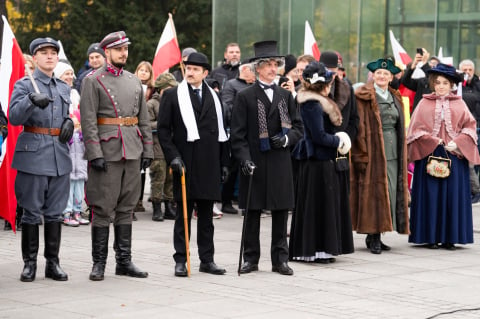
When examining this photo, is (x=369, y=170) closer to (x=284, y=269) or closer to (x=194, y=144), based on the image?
(x=284, y=269)

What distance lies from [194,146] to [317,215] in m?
1.66

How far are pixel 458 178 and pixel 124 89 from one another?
436cm

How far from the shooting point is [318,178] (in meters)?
10.6

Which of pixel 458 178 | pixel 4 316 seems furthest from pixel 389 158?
pixel 4 316

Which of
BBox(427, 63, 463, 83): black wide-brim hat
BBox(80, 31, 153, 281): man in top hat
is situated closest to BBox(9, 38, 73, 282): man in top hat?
BBox(80, 31, 153, 281): man in top hat

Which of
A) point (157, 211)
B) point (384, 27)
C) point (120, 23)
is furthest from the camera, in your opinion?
point (120, 23)

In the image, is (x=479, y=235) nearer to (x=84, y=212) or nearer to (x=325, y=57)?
(x=325, y=57)

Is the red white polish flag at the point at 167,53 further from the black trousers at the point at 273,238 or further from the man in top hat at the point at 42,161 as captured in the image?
the man in top hat at the point at 42,161

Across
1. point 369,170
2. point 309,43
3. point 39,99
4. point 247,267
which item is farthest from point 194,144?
point 309,43

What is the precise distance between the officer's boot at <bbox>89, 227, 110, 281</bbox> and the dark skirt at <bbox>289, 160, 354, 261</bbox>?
6.89 feet

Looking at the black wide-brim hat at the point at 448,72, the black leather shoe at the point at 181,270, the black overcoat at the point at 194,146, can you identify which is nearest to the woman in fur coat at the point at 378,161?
the black wide-brim hat at the point at 448,72

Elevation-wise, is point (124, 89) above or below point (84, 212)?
above

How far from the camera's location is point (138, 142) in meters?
9.49

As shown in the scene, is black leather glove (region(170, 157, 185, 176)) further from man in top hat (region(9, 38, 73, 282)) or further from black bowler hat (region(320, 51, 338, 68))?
black bowler hat (region(320, 51, 338, 68))
